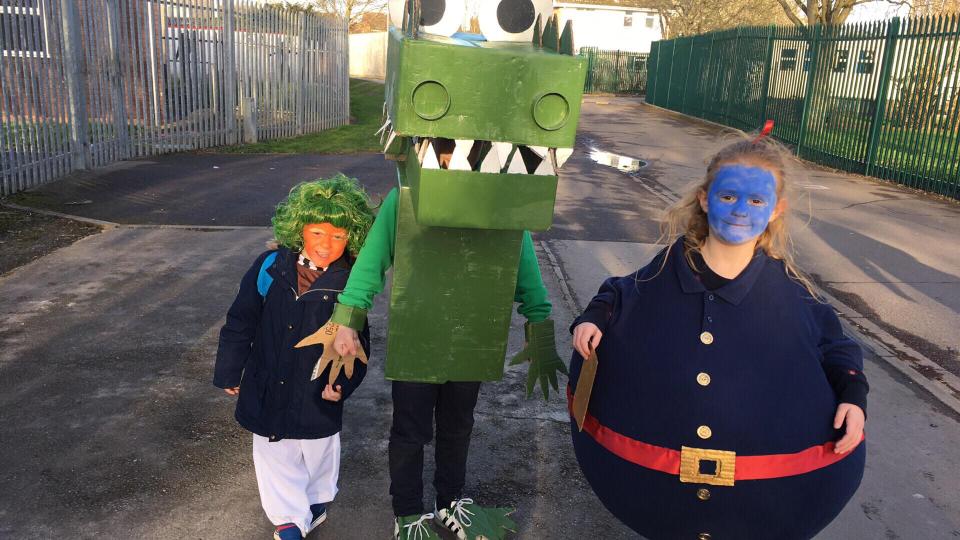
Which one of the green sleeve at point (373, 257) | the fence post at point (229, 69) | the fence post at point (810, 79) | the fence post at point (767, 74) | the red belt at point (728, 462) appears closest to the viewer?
the red belt at point (728, 462)

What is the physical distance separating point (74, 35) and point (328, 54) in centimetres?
685

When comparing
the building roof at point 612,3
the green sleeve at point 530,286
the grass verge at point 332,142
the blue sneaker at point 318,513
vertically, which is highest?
the building roof at point 612,3

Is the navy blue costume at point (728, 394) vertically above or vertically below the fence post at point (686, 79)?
below

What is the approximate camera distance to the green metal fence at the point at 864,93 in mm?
11062

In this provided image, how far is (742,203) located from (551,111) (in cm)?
56

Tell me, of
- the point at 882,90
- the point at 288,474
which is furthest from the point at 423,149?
the point at 882,90

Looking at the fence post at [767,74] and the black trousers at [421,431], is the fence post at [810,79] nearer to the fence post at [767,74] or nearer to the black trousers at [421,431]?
the fence post at [767,74]

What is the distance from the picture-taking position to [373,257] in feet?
8.50

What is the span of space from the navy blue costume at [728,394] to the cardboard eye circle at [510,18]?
858 millimetres

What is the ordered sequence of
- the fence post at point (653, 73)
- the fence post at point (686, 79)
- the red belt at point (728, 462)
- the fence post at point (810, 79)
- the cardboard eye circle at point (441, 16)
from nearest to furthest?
the red belt at point (728, 462) → the cardboard eye circle at point (441, 16) → the fence post at point (810, 79) → the fence post at point (686, 79) → the fence post at point (653, 73)

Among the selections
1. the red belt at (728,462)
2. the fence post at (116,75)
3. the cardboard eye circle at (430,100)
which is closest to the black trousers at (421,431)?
the red belt at (728,462)

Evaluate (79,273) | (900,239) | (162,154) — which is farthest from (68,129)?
(900,239)

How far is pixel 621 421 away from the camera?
79.8 inches

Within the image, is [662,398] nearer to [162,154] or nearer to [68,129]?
[68,129]
